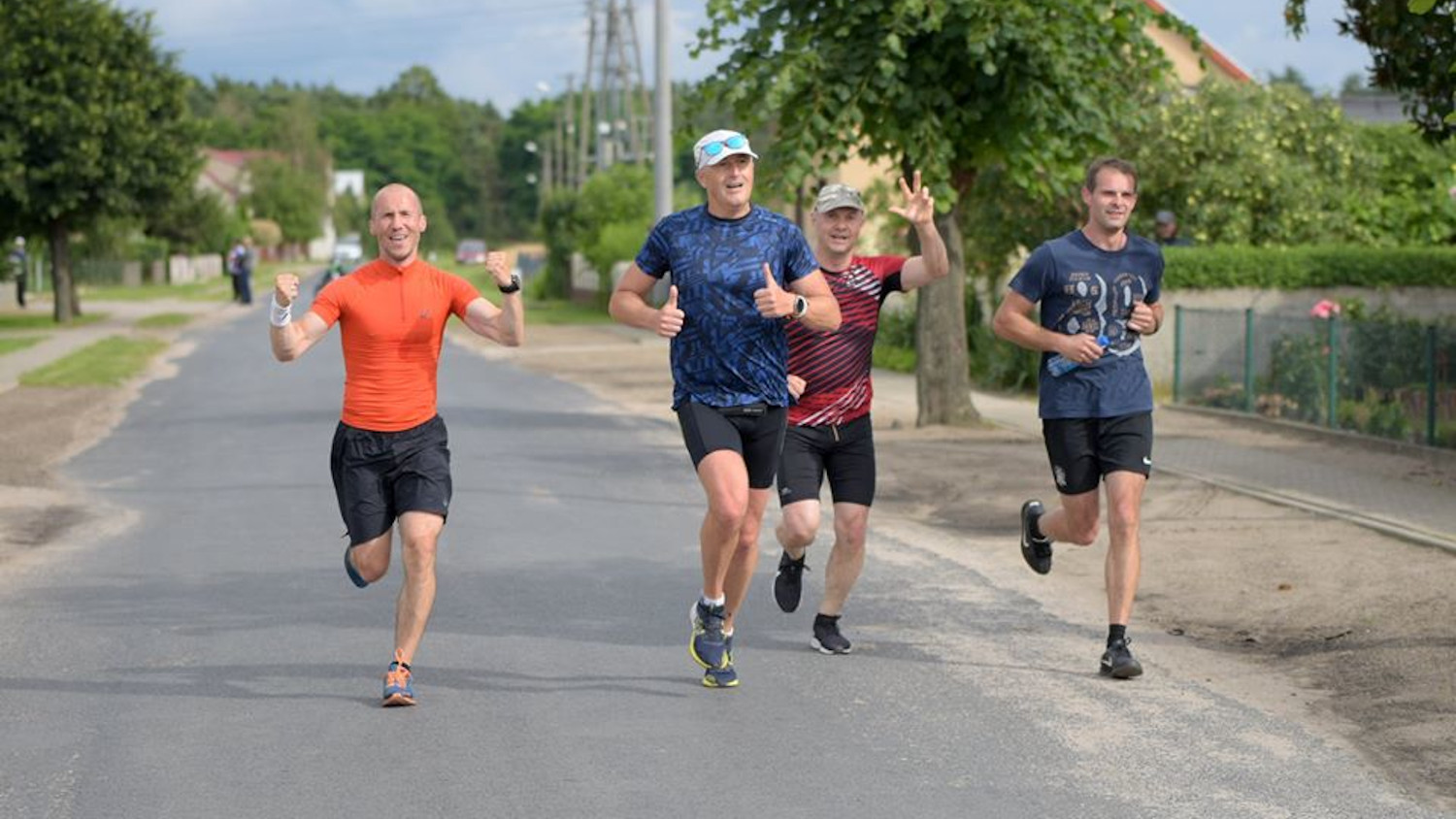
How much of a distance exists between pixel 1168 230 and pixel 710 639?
61.6ft

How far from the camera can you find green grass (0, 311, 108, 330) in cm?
4403

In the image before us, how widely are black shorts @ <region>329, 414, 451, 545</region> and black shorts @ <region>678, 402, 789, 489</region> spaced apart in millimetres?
864

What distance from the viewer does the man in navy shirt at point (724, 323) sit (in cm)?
735

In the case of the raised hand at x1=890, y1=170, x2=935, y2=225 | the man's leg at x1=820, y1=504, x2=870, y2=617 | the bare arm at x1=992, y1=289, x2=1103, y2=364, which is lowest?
the man's leg at x1=820, y1=504, x2=870, y2=617

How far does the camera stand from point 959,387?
19.8m

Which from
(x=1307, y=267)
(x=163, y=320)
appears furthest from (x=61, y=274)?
(x=1307, y=267)

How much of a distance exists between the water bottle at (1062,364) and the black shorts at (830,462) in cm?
74

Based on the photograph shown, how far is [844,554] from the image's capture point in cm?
834

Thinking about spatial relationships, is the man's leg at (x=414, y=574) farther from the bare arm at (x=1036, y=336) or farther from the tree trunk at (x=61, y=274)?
the tree trunk at (x=61, y=274)

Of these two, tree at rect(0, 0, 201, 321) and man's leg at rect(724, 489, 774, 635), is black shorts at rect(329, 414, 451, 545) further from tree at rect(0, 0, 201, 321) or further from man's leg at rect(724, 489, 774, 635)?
tree at rect(0, 0, 201, 321)

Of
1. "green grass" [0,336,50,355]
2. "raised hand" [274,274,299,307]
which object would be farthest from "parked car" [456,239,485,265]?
"raised hand" [274,274,299,307]

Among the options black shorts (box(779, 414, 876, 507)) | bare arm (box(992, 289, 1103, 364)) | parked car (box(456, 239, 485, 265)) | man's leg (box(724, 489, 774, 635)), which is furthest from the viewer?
parked car (box(456, 239, 485, 265))

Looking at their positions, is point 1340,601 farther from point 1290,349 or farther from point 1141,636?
point 1290,349

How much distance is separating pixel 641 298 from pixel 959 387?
12471 millimetres
